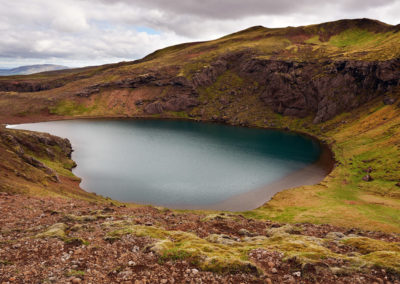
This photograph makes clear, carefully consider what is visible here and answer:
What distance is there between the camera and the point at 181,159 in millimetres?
103250

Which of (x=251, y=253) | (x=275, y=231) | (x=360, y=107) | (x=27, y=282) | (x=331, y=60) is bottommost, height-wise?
(x=275, y=231)

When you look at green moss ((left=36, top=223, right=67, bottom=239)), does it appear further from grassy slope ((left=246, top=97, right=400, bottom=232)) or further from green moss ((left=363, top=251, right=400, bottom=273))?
grassy slope ((left=246, top=97, right=400, bottom=232))

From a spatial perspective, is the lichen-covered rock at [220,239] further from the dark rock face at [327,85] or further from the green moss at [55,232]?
the dark rock face at [327,85]

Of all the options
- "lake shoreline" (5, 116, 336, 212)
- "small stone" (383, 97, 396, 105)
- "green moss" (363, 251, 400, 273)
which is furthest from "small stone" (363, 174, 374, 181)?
"small stone" (383, 97, 396, 105)

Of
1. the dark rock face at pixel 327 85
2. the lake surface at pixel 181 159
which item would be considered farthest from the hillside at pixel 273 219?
the lake surface at pixel 181 159

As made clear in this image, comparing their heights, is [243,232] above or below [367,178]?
above

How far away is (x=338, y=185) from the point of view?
7862 centimetres

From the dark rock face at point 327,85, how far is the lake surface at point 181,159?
3396 cm

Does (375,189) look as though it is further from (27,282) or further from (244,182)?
(27,282)

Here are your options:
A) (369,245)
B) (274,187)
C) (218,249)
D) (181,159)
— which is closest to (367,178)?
(274,187)

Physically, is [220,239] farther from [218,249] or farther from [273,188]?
[273,188]

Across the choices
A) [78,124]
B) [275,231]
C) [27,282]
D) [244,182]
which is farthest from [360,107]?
[78,124]

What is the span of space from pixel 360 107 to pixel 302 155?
71.8 meters

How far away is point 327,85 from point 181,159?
12847 centimetres
